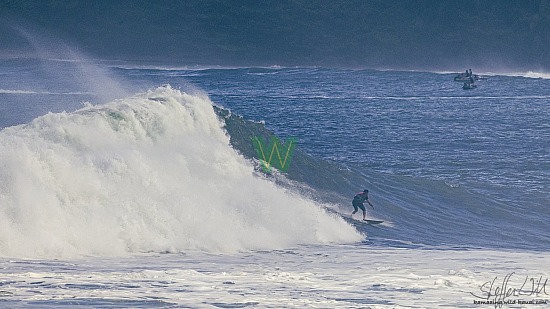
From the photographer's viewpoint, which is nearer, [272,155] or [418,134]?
[272,155]

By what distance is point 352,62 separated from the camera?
4899 inches

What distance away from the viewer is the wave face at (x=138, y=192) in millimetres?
20266

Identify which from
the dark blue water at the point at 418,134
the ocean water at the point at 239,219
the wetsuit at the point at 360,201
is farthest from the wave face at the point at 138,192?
the dark blue water at the point at 418,134

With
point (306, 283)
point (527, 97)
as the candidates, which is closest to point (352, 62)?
point (527, 97)

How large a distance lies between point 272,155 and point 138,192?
431 inches

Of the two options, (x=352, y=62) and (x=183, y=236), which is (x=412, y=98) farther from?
(x=352, y=62)

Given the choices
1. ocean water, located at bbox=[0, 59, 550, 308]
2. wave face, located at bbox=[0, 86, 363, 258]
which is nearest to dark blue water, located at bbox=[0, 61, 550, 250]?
ocean water, located at bbox=[0, 59, 550, 308]

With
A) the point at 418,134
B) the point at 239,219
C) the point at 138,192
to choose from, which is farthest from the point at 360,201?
the point at 418,134

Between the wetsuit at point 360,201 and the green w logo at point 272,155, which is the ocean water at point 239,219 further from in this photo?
the green w logo at point 272,155

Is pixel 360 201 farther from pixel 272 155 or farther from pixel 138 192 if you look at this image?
pixel 138 192

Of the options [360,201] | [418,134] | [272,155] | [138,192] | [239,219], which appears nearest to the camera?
[138,192]

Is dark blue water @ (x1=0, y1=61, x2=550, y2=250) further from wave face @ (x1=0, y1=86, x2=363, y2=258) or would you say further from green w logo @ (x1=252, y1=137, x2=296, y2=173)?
wave face @ (x1=0, y1=86, x2=363, y2=258)

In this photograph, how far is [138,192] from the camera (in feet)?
76.3

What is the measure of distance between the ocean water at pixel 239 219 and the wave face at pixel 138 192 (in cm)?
4
